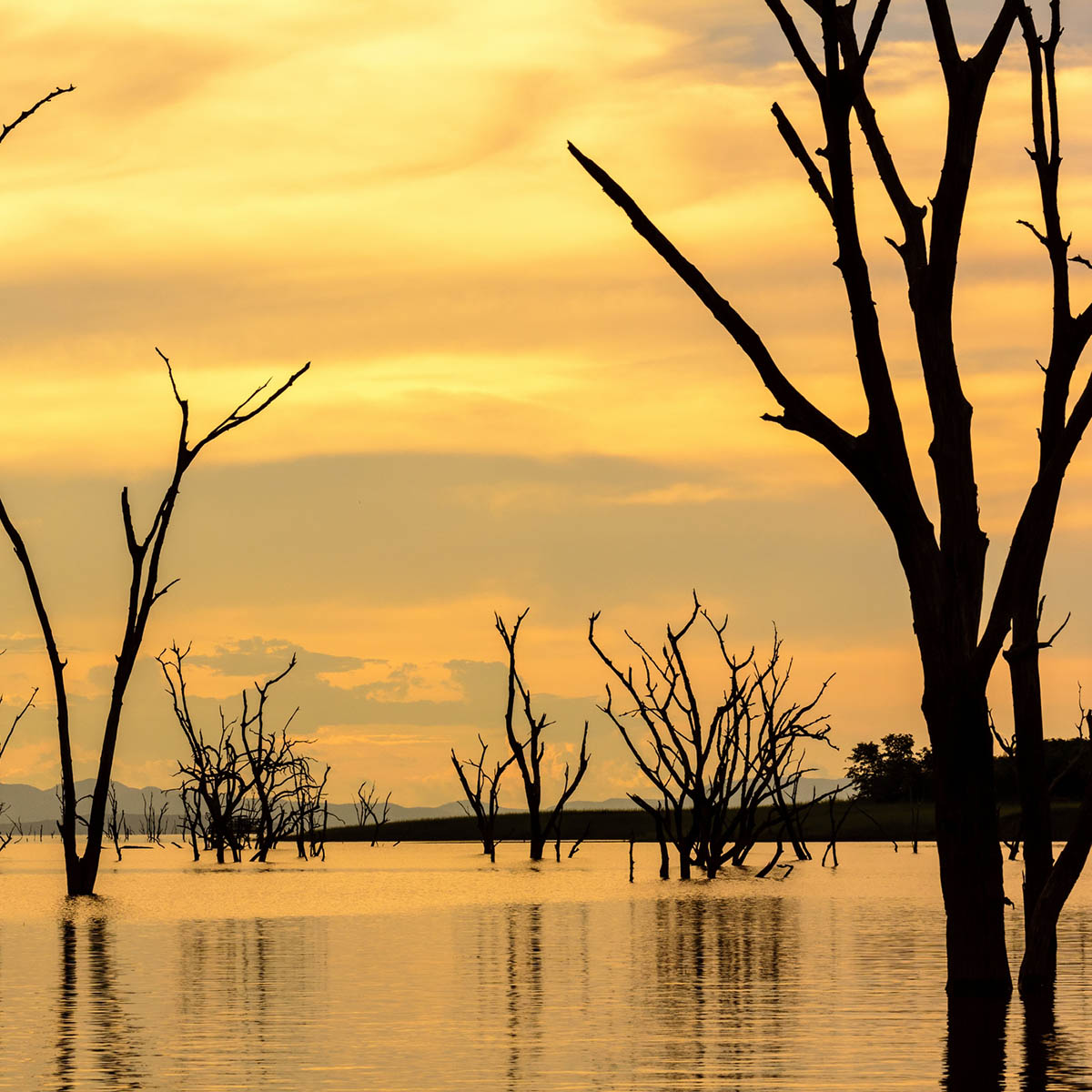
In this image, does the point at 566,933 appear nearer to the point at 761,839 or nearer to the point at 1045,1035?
the point at 1045,1035

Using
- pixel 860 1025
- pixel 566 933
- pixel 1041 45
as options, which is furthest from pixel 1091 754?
pixel 566 933

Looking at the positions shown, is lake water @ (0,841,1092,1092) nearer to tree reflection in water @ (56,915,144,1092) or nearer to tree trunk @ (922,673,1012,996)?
tree reflection in water @ (56,915,144,1092)

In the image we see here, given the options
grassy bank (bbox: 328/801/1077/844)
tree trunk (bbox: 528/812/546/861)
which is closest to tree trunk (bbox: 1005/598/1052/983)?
tree trunk (bbox: 528/812/546/861)

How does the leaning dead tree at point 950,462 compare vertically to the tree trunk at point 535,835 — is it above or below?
above

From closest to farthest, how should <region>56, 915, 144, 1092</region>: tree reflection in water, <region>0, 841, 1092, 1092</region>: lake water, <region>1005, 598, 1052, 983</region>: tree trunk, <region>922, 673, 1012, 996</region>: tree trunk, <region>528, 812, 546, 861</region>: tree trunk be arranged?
<region>56, 915, 144, 1092</region>: tree reflection in water < <region>0, 841, 1092, 1092</region>: lake water < <region>922, 673, 1012, 996</region>: tree trunk < <region>1005, 598, 1052, 983</region>: tree trunk < <region>528, 812, 546, 861</region>: tree trunk

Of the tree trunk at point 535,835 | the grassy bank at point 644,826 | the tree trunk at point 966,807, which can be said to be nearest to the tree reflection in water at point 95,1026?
the tree trunk at point 966,807

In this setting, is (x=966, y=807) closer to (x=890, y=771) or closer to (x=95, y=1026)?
(x=95, y=1026)

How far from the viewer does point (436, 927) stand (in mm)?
23672

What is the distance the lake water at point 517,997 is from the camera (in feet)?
35.9

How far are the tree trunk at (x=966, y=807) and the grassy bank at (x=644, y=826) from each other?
42.6m

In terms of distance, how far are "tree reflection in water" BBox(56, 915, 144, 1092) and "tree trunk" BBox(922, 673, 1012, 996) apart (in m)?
5.70

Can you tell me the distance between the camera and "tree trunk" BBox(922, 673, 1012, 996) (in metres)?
13.3

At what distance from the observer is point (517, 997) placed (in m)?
15.1

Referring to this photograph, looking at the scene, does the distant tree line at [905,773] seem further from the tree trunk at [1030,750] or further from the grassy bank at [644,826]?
the tree trunk at [1030,750]
